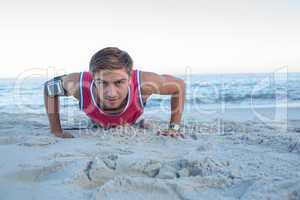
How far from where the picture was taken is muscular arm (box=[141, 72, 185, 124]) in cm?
327

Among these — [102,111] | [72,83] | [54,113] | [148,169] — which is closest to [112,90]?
[102,111]

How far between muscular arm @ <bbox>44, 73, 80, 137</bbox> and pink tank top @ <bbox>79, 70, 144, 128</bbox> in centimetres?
8

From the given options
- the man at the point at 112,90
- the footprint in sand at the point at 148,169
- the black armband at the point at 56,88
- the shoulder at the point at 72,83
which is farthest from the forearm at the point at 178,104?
the footprint in sand at the point at 148,169

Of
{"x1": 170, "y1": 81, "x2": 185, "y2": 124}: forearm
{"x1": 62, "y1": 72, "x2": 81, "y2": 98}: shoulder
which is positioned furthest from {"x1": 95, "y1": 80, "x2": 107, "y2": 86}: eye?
{"x1": 170, "y1": 81, "x2": 185, "y2": 124}: forearm

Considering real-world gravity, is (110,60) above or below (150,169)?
above

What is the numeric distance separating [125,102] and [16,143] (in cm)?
104

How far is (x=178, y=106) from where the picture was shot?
350 centimetres

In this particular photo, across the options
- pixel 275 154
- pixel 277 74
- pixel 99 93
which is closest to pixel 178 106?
pixel 99 93

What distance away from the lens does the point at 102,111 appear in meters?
3.30

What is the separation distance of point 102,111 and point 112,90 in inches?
17.0

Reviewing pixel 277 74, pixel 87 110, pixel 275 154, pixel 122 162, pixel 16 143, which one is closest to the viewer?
pixel 122 162

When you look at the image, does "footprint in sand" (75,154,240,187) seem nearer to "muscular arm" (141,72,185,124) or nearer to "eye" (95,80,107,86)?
"eye" (95,80,107,86)

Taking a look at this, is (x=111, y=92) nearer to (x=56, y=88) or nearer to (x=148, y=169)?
(x=56, y=88)

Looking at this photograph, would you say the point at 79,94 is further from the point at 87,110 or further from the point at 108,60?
the point at 108,60
